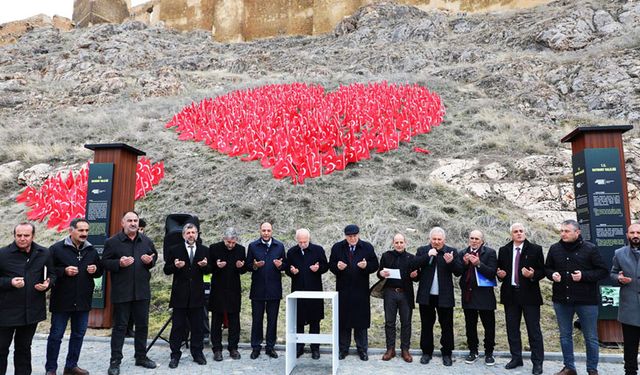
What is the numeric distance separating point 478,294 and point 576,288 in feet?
3.16

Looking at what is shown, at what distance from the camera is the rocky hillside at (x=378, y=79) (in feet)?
30.2

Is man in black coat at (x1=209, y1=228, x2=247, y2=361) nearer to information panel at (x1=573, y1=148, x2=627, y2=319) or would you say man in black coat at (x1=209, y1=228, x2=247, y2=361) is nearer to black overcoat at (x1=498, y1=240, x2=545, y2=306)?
black overcoat at (x1=498, y1=240, x2=545, y2=306)

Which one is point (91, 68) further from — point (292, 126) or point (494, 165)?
point (494, 165)

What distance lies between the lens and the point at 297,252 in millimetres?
5508

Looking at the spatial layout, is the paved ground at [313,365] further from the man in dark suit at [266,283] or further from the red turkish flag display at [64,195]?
the red turkish flag display at [64,195]

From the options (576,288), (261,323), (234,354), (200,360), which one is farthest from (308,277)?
(576,288)

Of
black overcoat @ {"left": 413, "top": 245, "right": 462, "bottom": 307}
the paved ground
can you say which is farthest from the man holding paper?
the paved ground

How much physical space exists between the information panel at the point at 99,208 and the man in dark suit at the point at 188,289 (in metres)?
1.77

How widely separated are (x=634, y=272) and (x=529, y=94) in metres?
12.3

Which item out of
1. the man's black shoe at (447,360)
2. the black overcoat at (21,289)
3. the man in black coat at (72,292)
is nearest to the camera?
the black overcoat at (21,289)

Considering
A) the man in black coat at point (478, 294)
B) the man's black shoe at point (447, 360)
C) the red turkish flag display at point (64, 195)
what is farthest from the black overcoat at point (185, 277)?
the red turkish flag display at point (64, 195)

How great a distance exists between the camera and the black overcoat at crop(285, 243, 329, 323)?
5.28 m

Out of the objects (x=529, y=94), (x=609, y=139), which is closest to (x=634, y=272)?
(x=609, y=139)

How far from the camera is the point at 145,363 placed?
15.7 ft
